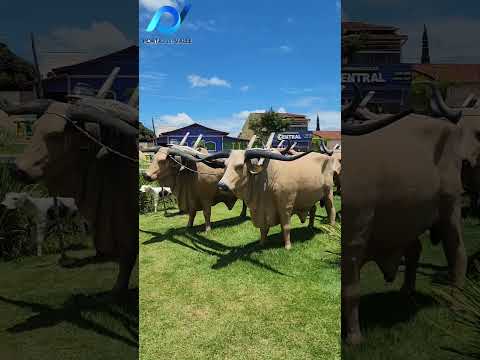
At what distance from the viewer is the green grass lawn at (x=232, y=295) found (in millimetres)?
3043

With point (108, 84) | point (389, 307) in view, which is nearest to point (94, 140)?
point (108, 84)

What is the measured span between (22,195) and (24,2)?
1.41 metres

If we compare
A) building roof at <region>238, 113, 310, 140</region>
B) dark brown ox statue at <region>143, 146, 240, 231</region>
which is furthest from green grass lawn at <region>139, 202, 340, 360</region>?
building roof at <region>238, 113, 310, 140</region>

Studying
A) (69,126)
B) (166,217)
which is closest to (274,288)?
(166,217)

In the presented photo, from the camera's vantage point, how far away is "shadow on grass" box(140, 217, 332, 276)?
3.17 meters

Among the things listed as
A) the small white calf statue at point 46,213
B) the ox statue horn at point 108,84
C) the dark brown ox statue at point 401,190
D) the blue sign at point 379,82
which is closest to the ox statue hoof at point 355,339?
the dark brown ox statue at point 401,190

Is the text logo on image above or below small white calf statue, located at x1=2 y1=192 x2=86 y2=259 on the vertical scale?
above

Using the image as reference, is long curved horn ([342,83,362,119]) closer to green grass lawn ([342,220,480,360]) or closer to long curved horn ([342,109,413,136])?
long curved horn ([342,109,413,136])

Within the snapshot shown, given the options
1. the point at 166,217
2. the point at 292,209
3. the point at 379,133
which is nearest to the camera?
the point at 379,133

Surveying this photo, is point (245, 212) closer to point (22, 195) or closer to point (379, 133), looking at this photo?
point (379, 133)

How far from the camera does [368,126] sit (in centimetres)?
296

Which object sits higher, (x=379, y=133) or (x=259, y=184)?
(x=379, y=133)

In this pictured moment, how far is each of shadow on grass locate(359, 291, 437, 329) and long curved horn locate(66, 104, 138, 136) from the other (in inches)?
84.4

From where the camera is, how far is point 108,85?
3.02m
